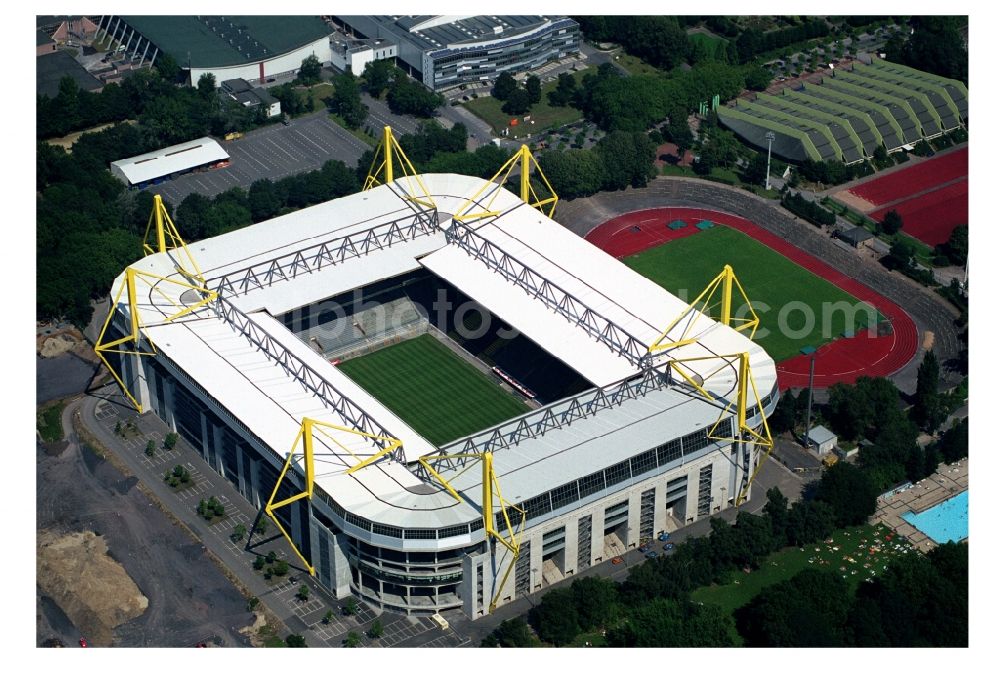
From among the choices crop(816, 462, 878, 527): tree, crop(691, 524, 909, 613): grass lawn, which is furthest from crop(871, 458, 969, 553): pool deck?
crop(816, 462, 878, 527): tree

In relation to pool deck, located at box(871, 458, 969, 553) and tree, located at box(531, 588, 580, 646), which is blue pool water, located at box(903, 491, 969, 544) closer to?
pool deck, located at box(871, 458, 969, 553)

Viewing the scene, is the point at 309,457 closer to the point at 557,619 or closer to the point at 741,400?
the point at 557,619

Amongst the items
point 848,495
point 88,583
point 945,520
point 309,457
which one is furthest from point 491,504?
point 945,520

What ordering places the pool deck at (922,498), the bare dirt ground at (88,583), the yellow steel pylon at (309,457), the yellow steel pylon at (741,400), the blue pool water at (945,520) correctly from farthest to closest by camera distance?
1. the pool deck at (922,498)
2. the blue pool water at (945,520)
3. the yellow steel pylon at (741,400)
4. the bare dirt ground at (88,583)
5. the yellow steel pylon at (309,457)

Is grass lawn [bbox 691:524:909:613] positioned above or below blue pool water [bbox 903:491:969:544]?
below

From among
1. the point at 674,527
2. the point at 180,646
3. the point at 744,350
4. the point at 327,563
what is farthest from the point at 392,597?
the point at 744,350

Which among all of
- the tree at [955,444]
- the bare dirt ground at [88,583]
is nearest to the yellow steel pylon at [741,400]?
the tree at [955,444]

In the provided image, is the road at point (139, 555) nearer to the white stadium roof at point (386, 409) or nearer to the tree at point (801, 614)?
the white stadium roof at point (386, 409)
